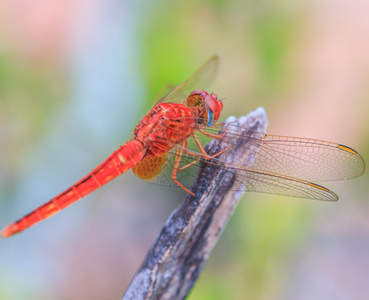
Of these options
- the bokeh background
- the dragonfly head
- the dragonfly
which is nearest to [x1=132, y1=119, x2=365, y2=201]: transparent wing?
the dragonfly

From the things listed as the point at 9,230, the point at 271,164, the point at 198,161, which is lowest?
the point at 9,230

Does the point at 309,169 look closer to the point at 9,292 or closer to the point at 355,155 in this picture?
the point at 355,155

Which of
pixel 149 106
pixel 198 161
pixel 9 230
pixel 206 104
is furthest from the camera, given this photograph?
pixel 149 106

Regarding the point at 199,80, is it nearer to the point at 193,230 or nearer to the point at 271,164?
the point at 271,164

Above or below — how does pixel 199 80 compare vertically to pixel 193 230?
above

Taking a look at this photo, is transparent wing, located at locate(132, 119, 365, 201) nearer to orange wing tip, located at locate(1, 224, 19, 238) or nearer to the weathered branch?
the weathered branch

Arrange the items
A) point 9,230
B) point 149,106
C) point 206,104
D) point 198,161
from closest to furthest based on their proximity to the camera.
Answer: point 9,230 → point 198,161 → point 206,104 → point 149,106

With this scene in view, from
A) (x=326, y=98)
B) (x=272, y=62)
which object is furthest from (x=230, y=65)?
(x=326, y=98)

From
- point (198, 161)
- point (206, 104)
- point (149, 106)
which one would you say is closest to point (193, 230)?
point (198, 161)
